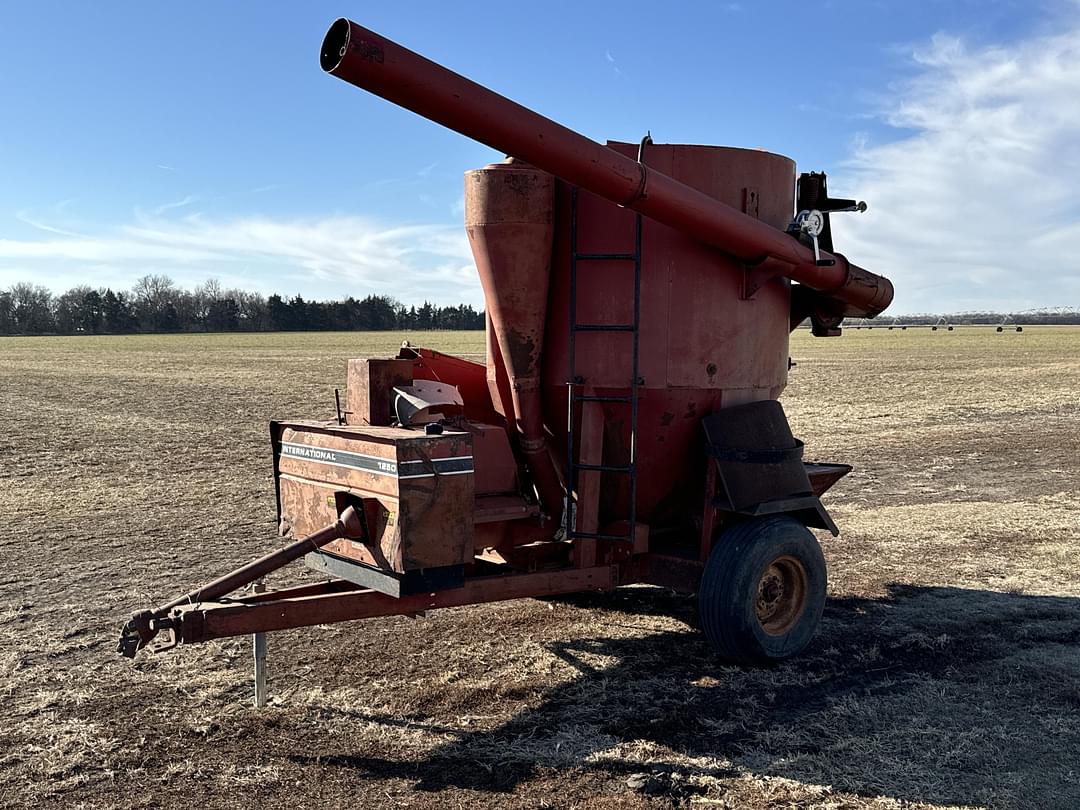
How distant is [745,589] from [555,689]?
1.31 meters

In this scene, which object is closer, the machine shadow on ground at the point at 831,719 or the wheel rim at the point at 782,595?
the machine shadow on ground at the point at 831,719

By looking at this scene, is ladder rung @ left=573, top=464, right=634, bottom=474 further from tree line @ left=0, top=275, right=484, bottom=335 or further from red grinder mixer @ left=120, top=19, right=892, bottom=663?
tree line @ left=0, top=275, right=484, bottom=335

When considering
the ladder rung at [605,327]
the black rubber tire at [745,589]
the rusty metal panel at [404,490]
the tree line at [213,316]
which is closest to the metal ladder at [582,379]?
the ladder rung at [605,327]

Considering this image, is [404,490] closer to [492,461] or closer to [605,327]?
[492,461]

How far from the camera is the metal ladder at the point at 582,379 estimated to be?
586cm

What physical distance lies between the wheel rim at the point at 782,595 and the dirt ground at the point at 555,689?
294 mm

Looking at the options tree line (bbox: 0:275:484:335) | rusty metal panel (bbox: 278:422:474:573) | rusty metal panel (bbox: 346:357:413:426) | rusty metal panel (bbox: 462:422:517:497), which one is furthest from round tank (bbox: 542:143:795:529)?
tree line (bbox: 0:275:484:335)

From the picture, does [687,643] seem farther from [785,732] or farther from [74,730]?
[74,730]

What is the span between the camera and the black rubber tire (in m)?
5.78

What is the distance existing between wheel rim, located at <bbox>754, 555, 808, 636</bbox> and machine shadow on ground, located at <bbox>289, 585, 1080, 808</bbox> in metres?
0.27

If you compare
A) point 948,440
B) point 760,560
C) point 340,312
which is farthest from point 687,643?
point 340,312

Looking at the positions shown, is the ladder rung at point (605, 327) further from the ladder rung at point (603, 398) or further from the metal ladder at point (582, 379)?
the ladder rung at point (603, 398)

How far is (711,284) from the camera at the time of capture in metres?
6.07

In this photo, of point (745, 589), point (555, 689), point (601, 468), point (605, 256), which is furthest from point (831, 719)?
point (605, 256)
